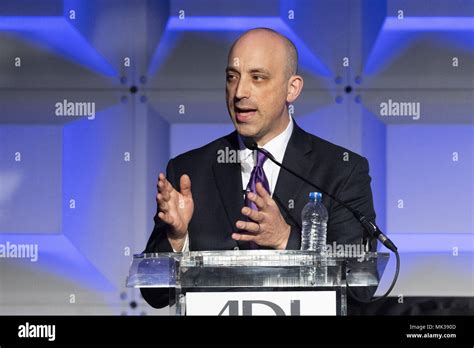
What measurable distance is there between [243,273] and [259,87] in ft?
3.78

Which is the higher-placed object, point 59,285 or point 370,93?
point 370,93

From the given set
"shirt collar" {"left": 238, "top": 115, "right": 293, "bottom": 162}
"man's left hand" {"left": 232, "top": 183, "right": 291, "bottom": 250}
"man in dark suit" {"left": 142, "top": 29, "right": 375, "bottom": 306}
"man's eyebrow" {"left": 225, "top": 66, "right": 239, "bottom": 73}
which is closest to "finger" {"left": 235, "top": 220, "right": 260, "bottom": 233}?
"man's left hand" {"left": 232, "top": 183, "right": 291, "bottom": 250}

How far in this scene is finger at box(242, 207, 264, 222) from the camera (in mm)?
3588

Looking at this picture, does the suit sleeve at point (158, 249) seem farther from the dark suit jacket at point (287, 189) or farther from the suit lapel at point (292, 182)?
the suit lapel at point (292, 182)

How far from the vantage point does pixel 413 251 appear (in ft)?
15.5

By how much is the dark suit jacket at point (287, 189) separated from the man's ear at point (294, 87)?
0.14 meters

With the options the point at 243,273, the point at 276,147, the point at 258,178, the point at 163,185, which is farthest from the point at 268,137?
the point at 243,273

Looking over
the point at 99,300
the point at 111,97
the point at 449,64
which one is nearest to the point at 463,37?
the point at 449,64

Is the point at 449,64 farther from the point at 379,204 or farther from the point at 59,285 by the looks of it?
the point at 59,285

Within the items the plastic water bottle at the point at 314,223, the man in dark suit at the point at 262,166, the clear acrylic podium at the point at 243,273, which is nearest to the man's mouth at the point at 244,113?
the man in dark suit at the point at 262,166

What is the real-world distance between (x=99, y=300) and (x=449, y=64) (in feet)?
6.44

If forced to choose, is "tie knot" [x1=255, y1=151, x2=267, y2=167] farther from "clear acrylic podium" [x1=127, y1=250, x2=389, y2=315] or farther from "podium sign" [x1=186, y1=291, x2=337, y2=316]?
"podium sign" [x1=186, y1=291, x2=337, y2=316]

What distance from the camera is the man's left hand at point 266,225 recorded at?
3.76 m

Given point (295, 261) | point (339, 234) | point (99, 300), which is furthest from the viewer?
point (99, 300)
